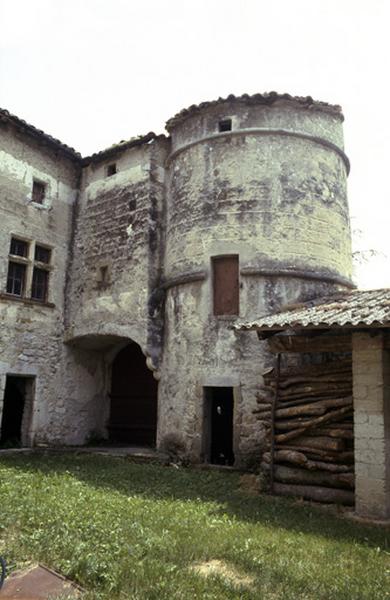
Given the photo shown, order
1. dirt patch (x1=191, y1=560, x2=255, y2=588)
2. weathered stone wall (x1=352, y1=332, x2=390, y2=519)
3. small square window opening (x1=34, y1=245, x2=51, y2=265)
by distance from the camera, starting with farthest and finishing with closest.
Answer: small square window opening (x1=34, y1=245, x2=51, y2=265) → weathered stone wall (x1=352, y1=332, x2=390, y2=519) → dirt patch (x1=191, y1=560, x2=255, y2=588)

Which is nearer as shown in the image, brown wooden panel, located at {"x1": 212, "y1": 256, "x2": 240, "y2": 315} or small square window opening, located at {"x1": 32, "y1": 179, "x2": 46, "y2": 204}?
brown wooden panel, located at {"x1": 212, "y1": 256, "x2": 240, "y2": 315}

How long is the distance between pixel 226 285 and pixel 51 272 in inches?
212

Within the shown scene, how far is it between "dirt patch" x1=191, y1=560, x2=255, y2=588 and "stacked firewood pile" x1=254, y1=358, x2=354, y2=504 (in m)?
3.45

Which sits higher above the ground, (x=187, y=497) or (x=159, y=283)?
(x=159, y=283)

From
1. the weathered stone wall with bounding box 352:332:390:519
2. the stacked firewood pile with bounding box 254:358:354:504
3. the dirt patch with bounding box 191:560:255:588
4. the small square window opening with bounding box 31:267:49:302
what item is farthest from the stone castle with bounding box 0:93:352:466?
the dirt patch with bounding box 191:560:255:588

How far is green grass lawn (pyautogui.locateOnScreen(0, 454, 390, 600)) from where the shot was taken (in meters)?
3.96

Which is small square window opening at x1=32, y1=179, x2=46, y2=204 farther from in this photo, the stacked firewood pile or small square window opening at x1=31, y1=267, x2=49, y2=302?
the stacked firewood pile

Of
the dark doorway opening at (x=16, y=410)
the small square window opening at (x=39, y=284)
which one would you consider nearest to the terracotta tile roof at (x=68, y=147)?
the small square window opening at (x=39, y=284)

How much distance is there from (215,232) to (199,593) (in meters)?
8.52

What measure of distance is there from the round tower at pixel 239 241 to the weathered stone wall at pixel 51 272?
3.51 metres

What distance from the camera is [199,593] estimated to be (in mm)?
3801

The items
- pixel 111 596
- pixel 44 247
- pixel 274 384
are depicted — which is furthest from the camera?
pixel 44 247

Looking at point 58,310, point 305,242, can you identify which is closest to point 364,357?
point 305,242

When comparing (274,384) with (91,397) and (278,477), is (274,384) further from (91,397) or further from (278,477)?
(91,397)
